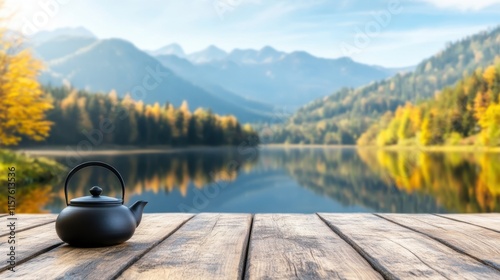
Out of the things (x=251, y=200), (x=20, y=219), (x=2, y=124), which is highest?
(x=2, y=124)

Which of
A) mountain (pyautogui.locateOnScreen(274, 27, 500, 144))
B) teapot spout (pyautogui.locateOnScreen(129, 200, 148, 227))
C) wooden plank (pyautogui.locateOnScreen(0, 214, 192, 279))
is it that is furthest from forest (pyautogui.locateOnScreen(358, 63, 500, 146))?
mountain (pyautogui.locateOnScreen(274, 27, 500, 144))

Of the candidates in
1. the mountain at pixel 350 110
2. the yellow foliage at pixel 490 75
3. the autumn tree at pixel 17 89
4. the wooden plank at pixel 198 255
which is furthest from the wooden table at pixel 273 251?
the mountain at pixel 350 110

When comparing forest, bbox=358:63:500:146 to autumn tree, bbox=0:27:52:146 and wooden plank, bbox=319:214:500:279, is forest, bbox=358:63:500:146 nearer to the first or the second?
autumn tree, bbox=0:27:52:146

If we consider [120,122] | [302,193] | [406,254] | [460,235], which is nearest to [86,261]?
[406,254]

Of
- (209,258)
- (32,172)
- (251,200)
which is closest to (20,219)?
(209,258)

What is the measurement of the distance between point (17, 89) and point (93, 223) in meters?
18.3

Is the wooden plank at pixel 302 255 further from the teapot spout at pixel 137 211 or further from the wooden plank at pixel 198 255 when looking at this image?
the teapot spout at pixel 137 211

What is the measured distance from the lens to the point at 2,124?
18859mm

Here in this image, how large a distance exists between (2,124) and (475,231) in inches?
757

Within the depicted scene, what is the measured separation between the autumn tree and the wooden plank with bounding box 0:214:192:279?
57.5 ft

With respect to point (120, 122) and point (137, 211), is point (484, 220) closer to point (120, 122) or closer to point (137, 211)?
point (137, 211)

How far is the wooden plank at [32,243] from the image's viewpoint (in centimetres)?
176

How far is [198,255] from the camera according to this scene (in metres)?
1.75

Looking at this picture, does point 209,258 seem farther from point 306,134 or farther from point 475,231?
point 306,134
